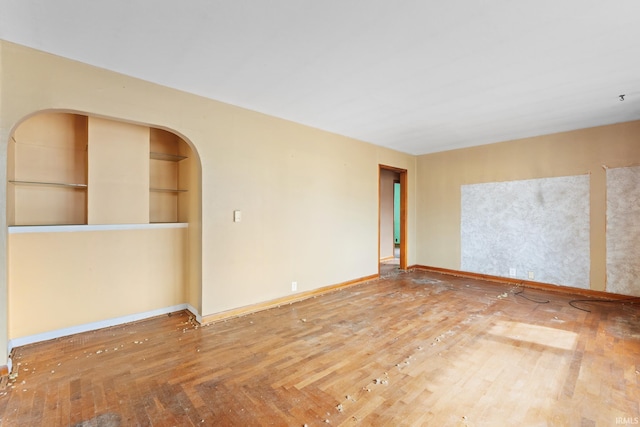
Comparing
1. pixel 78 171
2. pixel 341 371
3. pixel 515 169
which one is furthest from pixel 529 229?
pixel 78 171

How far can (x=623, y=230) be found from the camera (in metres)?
4.03

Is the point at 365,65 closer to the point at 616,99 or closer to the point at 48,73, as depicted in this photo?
the point at 48,73

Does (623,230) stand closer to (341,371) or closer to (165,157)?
(341,371)

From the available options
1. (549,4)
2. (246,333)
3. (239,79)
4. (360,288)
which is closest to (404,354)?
(246,333)

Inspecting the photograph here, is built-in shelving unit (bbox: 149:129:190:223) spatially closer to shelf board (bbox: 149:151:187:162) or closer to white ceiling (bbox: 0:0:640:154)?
shelf board (bbox: 149:151:187:162)

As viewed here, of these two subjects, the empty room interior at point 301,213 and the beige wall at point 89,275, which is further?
the beige wall at point 89,275

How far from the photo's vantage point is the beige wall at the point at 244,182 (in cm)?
234

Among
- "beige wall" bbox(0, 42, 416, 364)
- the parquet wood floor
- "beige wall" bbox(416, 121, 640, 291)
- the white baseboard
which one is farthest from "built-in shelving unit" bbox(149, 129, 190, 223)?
"beige wall" bbox(416, 121, 640, 291)

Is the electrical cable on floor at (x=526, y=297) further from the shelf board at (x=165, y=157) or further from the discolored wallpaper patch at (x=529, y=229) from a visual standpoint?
the shelf board at (x=165, y=157)

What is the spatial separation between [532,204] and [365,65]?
4.17m

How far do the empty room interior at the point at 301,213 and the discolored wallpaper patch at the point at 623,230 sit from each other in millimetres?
25

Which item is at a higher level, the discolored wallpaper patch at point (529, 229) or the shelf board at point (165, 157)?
the shelf board at point (165, 157)

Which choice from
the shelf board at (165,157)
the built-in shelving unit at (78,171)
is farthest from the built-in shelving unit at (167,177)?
the built-in shelving unit at (78,171)

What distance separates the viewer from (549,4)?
5.76 ft
